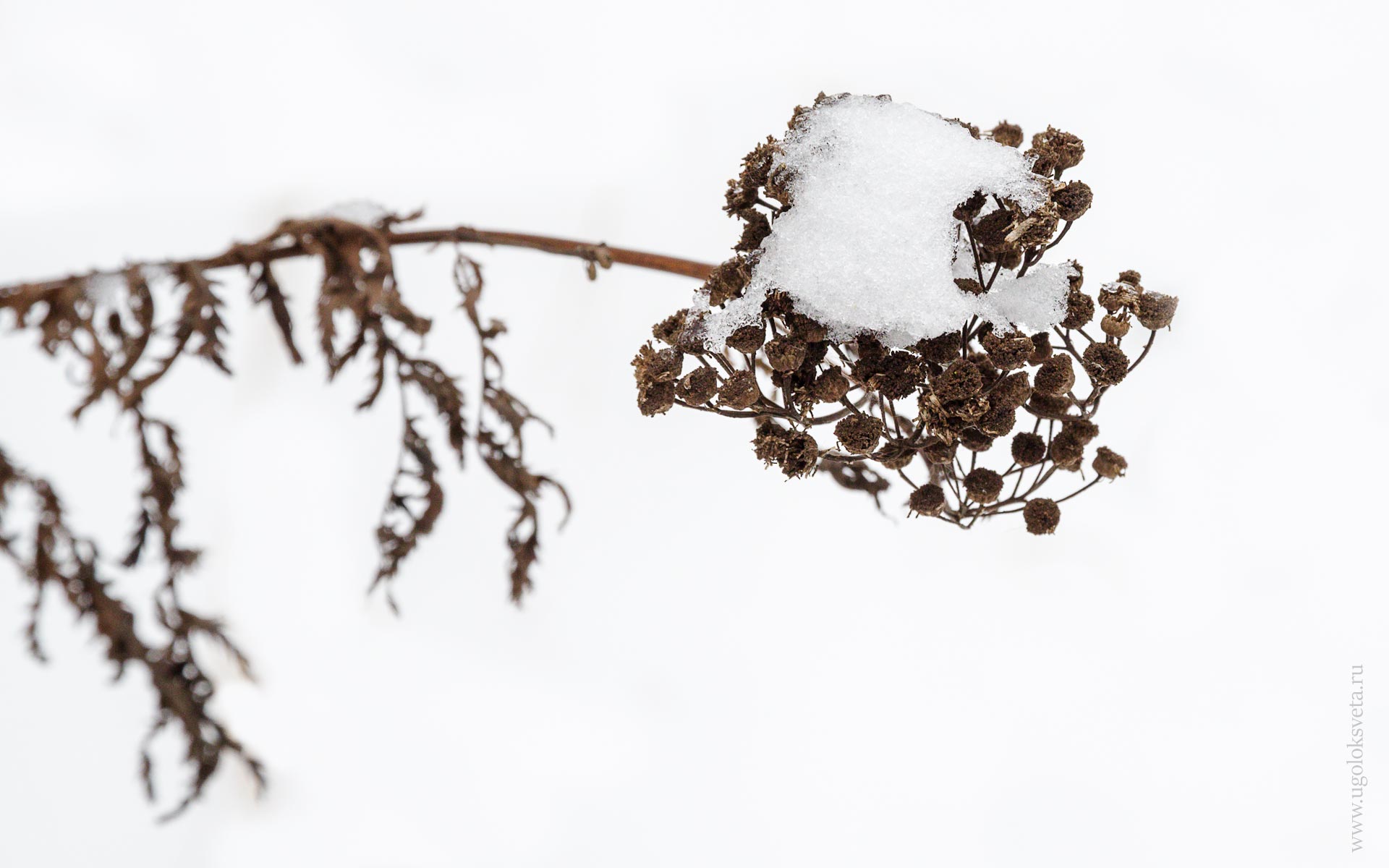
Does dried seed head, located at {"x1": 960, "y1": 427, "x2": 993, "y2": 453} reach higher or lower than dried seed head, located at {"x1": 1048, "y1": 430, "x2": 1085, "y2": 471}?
lower

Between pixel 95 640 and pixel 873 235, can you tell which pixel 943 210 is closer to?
pixel 873 235

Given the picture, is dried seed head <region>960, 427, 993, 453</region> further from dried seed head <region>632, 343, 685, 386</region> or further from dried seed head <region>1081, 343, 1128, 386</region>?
dried seed head <region>632, 343, 685, 386</region>

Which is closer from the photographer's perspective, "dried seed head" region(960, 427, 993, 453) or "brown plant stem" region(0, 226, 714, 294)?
"dried seed head" region(960, 427, 993, 453)

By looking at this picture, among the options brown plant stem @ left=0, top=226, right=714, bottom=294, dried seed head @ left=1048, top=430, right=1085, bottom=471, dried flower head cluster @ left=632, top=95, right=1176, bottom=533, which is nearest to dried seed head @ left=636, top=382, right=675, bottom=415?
dried flower head cluster @ left=632, top=95, right=1176, bottom=533

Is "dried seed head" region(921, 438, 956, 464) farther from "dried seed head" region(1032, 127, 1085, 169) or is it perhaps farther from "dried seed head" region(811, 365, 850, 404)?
"dried seed head" region(1032, 127, 1085, 169)

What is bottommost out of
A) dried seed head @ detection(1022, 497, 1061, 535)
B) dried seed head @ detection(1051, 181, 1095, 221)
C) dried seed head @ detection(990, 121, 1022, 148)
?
dried seed head @ detection(1022, 497, 1061, 535)
